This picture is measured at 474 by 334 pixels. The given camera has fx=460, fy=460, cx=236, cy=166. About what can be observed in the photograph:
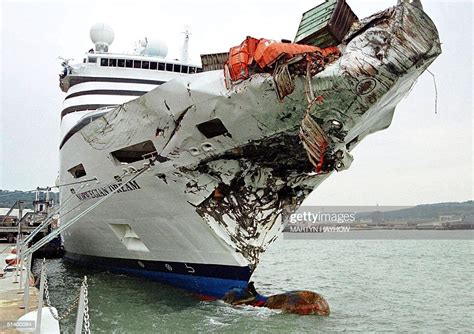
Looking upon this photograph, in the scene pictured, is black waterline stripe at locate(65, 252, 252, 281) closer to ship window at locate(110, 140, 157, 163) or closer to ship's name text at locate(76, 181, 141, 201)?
ship's name text at locate(76, 181, 141, 201)

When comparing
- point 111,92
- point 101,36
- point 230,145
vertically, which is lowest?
point 230,145

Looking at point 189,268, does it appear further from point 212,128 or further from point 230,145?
point 212,128

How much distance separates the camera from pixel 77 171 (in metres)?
13.4

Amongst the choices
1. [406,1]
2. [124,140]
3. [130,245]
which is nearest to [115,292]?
[130,245]

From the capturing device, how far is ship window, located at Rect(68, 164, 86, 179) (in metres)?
13.0

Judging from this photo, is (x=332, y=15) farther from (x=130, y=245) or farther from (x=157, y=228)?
(x=130, y=245)

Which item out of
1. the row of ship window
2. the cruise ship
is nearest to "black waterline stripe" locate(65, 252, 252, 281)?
the cruise ship

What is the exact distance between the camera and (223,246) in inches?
414

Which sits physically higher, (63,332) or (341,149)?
(341,149)

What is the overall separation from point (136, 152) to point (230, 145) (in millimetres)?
2985

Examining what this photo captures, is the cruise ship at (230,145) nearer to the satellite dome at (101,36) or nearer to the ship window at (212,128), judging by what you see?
the ship window at (212,128)

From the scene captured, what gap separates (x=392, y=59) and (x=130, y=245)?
8.91m

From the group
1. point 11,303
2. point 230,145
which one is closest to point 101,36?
point 230,145

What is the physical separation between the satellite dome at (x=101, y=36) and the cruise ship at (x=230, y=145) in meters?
4.76
